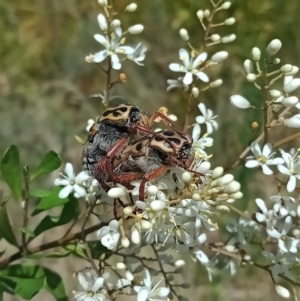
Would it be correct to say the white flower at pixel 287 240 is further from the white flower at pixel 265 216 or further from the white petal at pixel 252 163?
the white petal at pixel 252 163

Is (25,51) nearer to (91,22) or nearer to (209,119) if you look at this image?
(91,22)

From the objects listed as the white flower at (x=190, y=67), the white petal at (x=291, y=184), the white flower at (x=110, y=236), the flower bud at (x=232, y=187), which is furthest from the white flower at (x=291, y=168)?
the white flower at (x=110, y=236)

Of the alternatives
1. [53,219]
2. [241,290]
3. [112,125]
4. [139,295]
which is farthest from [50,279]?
[241,290]

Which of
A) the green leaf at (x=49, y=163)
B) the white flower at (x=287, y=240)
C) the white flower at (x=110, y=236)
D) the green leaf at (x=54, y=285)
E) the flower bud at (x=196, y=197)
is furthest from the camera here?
the green leaf at (x=54, y=285)

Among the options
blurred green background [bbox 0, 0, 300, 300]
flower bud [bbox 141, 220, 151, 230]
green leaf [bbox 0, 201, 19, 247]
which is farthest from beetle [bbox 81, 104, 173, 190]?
blurred green background [bbox 0, 0, 300, 300]

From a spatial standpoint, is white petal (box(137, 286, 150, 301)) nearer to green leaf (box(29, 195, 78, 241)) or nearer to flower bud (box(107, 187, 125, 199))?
flower bud (box(107, 187, 125, 199))

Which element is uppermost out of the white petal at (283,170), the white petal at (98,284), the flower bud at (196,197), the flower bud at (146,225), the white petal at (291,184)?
the flower bud at (196,197)
